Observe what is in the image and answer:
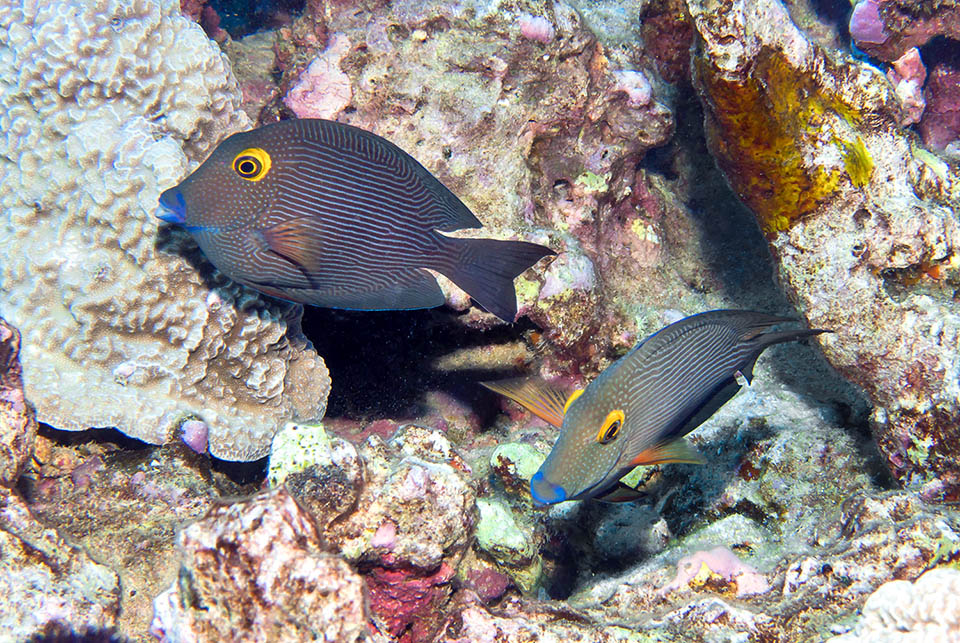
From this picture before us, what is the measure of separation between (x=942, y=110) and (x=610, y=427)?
18.3ft

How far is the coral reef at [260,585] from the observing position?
1.69 meters

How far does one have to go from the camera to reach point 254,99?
4.57 meters

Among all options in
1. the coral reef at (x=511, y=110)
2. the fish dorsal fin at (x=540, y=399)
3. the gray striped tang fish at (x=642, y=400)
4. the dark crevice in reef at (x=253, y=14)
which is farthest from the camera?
the dark crevice in reef at (x=253, y=14)

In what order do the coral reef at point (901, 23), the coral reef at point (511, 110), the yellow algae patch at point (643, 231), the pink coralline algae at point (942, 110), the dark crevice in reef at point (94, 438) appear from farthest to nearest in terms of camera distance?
the pink coralline algae at point (942, 110) < the coral reef at point (901, 23) < the yellow algae patch at point (643, 231) < the coral reef at point (511, 110) < the dark crevice in reef at point (94, 438)

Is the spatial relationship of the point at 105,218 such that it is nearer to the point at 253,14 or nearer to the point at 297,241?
the point at 297,241

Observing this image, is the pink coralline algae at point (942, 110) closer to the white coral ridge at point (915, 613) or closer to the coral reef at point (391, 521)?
the white coral ridge at point (915, 613)

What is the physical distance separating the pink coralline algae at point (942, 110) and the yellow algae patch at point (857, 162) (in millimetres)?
3038

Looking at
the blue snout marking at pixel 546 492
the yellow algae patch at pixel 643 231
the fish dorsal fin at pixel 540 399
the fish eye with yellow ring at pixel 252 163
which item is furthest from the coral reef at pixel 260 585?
the yellow algae patch at pixel 643 231

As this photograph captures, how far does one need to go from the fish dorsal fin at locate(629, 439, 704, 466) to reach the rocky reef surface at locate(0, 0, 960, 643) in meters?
0.75

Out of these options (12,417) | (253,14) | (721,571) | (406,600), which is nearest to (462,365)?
(406,600)

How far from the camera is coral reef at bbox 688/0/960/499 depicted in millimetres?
2982

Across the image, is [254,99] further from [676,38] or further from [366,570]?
[366,570]

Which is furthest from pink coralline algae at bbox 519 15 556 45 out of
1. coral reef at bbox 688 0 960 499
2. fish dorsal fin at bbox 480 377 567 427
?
fish dorsal fin at bbox 480 377 567 427

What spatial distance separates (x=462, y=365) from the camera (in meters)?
4.05
